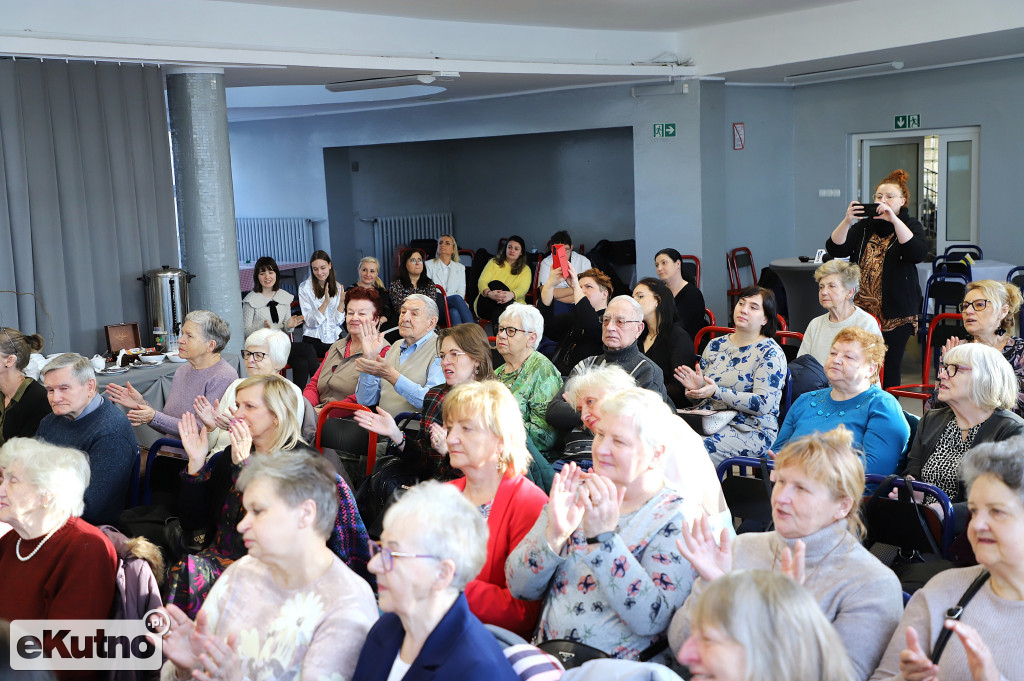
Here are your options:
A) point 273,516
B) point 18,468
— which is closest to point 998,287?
point 273,516

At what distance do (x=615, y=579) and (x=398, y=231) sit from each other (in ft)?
37.5

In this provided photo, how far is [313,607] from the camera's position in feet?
7.40

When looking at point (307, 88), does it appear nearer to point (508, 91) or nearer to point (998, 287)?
point (508, 91)

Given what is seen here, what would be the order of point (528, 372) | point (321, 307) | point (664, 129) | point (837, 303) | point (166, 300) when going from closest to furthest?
point (528, 372) → point (837, 303) → point (166, 300) → point (321, 307) → point (664, 129)

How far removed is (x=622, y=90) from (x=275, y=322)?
471 centimetres

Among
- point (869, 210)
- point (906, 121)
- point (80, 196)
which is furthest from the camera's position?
point (906, 121)

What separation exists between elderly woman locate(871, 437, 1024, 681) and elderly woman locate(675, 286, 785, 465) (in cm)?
219

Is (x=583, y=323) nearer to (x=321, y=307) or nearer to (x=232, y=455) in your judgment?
(x=232, y=455)

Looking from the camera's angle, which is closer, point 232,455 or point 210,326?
point 232,455

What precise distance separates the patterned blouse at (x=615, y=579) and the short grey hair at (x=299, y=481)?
0.51 meters

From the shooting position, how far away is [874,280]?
19.5 ft

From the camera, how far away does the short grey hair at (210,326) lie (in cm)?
476

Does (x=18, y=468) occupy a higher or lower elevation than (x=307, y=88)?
lower

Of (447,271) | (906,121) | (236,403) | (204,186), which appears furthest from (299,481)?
(906,121)
